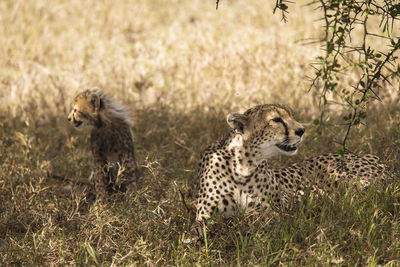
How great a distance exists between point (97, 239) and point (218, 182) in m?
0.76

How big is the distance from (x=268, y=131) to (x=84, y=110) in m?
1.38

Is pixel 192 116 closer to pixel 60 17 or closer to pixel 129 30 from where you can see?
pixel 129 30

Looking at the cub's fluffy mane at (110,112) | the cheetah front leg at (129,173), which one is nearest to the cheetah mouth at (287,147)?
the cheetah front leg at (129,173)

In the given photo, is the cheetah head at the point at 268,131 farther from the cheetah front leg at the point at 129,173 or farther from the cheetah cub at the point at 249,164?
the cheetah front leg at the point at 129,173

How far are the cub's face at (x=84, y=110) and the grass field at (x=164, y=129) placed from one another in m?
0.41

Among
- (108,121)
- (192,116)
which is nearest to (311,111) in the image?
(192,116)

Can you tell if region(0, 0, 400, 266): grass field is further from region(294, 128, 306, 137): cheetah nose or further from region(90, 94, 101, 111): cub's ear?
region(90, 94, 101, 111): cub's ear

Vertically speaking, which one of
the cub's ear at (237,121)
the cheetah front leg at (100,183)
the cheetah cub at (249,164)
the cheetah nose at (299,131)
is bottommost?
the cheetah front leg at (100,183)

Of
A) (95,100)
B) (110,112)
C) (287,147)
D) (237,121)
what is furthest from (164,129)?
(287,147)

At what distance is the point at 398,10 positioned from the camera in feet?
9.59

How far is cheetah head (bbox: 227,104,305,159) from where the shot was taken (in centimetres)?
345

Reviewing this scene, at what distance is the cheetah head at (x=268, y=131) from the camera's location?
3.45m

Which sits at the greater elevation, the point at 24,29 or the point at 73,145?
the point at 24,29

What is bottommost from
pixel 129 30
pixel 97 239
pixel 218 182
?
pixel 97 239
